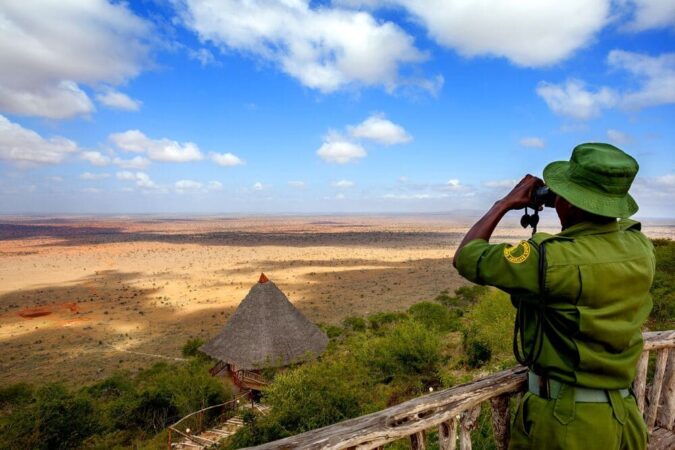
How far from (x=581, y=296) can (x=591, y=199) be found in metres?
0.41

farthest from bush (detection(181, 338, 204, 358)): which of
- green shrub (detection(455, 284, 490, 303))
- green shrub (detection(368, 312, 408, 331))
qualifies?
green shrub (detection(455, 284, 490, 303))

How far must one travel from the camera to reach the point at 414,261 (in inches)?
2454

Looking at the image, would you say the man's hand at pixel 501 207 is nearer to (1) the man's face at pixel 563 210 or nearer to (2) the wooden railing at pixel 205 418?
(1) the man's face at pixel 563 210

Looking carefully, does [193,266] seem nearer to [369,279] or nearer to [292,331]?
[369,279]

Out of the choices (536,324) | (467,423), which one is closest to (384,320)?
(467,423)

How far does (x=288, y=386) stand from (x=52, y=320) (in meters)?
31.4

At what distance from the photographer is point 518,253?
1610 mm

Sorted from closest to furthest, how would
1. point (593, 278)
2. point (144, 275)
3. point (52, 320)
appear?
point (593, 278) < point (52, 320) < point (144, 275)

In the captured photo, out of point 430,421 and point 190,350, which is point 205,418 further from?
point 430,421

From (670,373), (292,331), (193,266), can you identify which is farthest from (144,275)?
(670,373)

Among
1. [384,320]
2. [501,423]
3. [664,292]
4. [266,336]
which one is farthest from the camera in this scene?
[384,320]

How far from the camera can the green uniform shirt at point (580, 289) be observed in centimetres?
158

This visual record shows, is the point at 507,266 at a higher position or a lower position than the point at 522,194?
lower

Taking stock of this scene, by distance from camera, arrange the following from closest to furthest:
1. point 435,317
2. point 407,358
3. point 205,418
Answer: point 205,418, point 407,358, point 435,317
